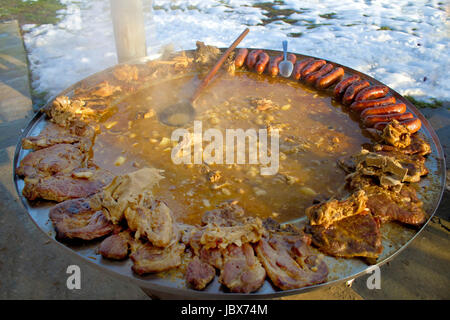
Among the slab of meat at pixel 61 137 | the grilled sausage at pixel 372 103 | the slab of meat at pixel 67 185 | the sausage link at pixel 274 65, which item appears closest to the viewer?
the slab of meat at pixel 67 185

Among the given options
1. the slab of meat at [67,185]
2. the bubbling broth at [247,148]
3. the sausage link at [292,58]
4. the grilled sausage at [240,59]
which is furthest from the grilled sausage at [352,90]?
the slab of meat at [67,185]

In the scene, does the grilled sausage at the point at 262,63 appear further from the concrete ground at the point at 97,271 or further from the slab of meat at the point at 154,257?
the slab of meat at the point at 154,257

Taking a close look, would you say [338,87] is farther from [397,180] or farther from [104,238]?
[104,238]

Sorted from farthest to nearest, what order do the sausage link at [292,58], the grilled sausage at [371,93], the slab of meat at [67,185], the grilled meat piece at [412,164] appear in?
the sausage link at [292,58] → the grilled sausage at [371,93] → the grilled meat piece at [412,164] → the slab of meat at [67,185]

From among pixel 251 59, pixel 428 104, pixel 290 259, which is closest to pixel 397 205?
pixel 290 259

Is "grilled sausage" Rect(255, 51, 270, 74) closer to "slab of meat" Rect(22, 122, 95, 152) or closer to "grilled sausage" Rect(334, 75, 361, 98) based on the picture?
"grilled sausage" Rect(334, 75, 361, 98)
